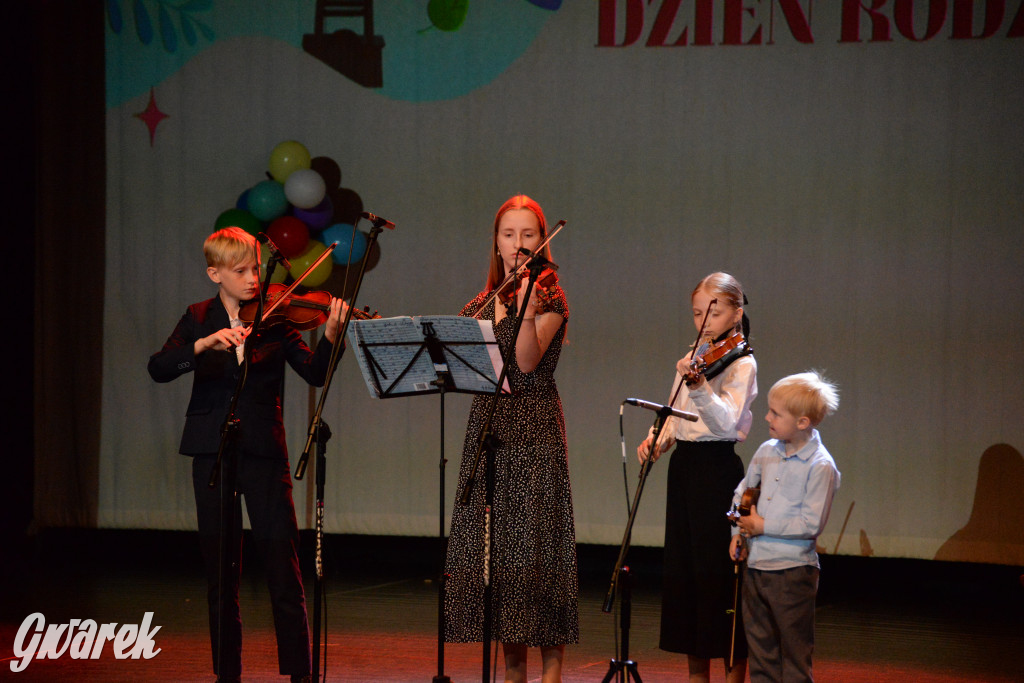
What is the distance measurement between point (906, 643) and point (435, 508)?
2.69 meters

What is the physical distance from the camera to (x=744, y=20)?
5.69 m

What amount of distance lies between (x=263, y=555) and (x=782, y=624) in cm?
154

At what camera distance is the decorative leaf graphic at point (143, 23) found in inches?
250

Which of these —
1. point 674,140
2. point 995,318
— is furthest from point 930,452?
point 674,140

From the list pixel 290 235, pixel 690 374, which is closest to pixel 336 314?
pixel 690 374

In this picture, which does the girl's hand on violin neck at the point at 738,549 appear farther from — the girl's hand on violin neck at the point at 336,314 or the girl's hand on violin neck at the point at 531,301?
the girl's hand on violin neck at the point at 336,314

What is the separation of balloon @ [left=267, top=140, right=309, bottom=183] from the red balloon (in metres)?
0.32

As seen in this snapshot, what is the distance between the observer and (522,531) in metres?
3.03

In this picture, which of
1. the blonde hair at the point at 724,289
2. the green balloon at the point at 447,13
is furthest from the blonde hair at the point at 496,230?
the green balloon at the point at 447,13

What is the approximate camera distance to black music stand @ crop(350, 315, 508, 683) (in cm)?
274

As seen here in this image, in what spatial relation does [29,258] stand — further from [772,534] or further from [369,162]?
[772,534]

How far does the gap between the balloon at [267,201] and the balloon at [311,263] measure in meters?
0.28

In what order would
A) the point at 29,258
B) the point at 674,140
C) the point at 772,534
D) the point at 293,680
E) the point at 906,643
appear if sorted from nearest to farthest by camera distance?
1. the point at 772,534
2. the point at 293,680
3. the point at 906,643
4. the point at 674,140
5. the point at 29,258

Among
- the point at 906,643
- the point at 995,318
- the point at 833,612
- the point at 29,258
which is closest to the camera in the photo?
the point at 906,643
